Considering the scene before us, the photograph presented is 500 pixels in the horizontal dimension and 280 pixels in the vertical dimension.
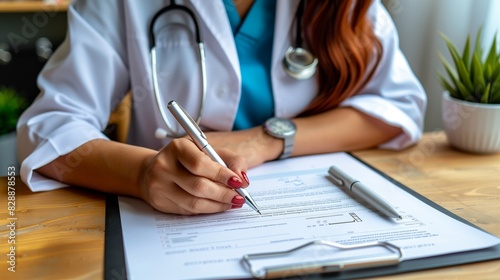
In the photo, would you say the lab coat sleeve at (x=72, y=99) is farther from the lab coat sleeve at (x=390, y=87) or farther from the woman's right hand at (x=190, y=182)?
the lab coat sleeve at (x=390, y=87)

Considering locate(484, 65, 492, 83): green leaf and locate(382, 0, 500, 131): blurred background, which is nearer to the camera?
locate(484, 65, 492, 83): green leaf

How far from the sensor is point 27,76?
2510mm

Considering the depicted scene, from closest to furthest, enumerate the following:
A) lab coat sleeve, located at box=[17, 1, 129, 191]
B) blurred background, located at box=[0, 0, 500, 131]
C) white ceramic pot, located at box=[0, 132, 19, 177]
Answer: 1. lab coat sleeve, located at box=[17, 1, 129, 191]
2. blurred background, located at box=[0, 0, 500, 131]
3. white ceramic pot, located at box=[0, 132, 19, 177]

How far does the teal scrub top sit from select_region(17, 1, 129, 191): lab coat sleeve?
0.71 ft

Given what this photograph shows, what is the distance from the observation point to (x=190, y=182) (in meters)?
0.66

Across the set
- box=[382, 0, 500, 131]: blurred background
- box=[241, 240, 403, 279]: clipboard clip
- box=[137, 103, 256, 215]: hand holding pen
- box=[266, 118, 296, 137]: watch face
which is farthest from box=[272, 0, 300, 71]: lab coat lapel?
box=[382, 0, 500, 131]: blurred background

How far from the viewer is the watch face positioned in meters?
0.91

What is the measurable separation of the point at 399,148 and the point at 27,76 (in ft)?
6.68

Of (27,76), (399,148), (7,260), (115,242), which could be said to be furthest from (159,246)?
(27,76)

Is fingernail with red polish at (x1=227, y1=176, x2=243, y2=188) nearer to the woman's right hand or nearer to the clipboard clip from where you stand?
the woman's right hand

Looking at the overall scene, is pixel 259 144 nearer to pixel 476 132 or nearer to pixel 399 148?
pixel 399 148

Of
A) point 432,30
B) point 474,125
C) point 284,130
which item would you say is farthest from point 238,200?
point 432,30

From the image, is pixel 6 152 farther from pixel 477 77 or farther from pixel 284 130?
pixel 477 77

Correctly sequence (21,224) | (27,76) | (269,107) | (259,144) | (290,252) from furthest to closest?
(27,76) → (269,107) → (259,144) → (21,224) → (290,252)
